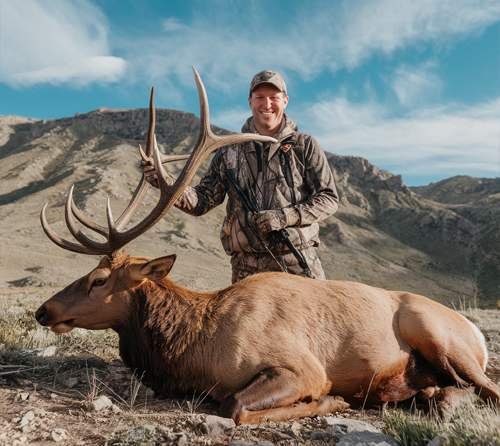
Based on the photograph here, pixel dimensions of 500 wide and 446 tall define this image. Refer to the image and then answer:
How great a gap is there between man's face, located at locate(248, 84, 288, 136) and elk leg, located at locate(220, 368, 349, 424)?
329cm

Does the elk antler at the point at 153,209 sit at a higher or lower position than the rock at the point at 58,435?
higher

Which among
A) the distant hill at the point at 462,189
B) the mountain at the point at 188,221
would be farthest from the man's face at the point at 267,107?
the distant hill at the point at 462,189

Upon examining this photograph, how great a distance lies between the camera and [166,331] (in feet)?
14.7

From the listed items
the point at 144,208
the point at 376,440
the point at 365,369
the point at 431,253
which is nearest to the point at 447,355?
the point at 365,369

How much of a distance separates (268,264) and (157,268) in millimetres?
1890

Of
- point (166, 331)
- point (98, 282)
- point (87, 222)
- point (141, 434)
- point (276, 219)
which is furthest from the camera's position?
point (276, 219)

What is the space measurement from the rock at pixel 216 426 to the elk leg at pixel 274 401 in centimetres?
A: 22

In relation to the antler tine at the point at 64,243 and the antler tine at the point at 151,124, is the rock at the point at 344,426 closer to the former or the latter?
the antler tine at the point at 64,243

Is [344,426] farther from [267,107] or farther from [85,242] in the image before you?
[267,107]

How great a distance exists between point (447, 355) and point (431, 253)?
77343 millimetres

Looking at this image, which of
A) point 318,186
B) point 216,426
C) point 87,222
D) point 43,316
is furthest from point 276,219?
point 216,426

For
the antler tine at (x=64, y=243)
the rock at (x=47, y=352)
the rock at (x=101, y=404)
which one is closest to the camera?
the rock at (x=101, y=404)

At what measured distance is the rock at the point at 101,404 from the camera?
3.84 m

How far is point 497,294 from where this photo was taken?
186ft
